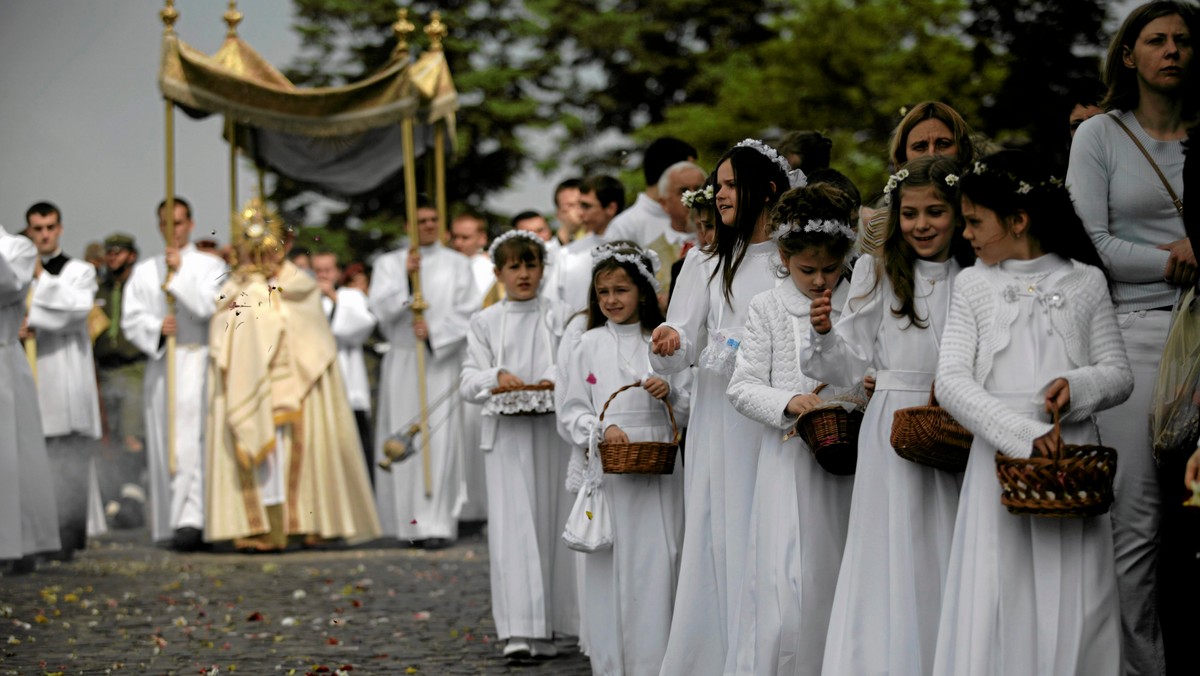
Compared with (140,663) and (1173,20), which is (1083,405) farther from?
(140,663)

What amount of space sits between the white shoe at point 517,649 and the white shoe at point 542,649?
0.30ft

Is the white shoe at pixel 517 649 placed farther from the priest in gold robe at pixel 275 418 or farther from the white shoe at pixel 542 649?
the priest in gold robe at pixel 275 418

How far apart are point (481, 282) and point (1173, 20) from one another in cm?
1111

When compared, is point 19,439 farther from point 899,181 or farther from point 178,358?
point 899,181

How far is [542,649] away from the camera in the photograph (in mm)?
9188

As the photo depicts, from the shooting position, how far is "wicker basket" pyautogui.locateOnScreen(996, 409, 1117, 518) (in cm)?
498

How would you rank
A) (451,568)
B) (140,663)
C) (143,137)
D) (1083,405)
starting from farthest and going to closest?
1. (143,137)
2. (451,568)
3. (140,663)
4. (1083,405)

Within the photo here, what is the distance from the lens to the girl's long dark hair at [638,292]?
8.25 meters

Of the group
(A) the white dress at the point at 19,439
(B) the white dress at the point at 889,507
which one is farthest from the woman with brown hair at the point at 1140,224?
(A) the white dress at the point at 19,439

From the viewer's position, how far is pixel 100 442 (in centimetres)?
1703

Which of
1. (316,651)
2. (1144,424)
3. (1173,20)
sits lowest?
(316,651)

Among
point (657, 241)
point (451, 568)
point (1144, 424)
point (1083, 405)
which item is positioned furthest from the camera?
point (451, 568)

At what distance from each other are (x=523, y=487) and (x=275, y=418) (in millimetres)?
6238

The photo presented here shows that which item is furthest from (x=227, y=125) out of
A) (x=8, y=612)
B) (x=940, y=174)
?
(x=940, y=174)
